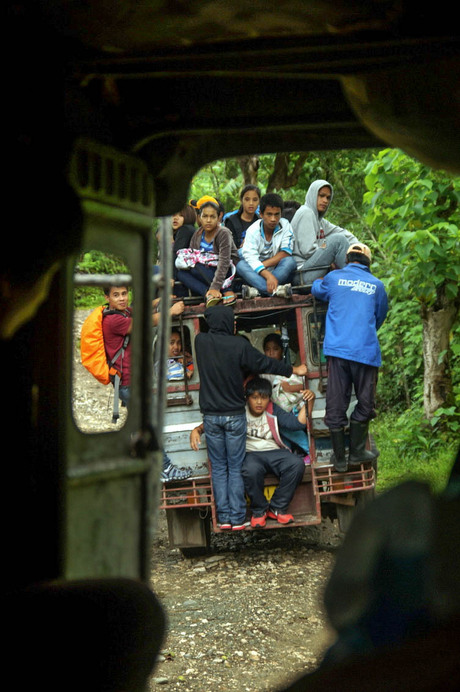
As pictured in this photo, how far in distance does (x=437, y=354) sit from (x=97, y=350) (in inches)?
175

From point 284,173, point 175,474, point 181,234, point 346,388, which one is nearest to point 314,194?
point 181,234

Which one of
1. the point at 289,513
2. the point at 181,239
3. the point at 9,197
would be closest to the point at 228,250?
the point at 181,239

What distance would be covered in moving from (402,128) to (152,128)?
2.76ft

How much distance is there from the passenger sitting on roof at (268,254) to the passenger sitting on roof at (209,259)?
0.15 m

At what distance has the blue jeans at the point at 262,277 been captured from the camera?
320 inches

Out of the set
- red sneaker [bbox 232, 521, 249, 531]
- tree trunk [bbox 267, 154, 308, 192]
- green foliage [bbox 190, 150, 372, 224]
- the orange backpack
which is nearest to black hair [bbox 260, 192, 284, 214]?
the orange backpack

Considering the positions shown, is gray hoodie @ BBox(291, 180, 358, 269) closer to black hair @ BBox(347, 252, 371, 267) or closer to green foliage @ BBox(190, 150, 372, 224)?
black hair @ BBox(347, 252, 371, 267)

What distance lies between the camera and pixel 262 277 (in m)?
8.15

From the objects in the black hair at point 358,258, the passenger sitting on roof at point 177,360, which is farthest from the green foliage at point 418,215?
the passenger sitting on roof at point 177,360

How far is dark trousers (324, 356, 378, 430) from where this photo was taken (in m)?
7.82

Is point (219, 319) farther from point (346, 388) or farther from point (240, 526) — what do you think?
point (240, 526)

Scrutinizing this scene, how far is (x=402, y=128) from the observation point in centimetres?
121

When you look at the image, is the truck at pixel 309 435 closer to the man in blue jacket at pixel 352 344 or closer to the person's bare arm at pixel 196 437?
the person's bare arm at pixel 196 437

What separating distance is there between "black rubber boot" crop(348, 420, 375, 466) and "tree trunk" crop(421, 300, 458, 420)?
7.80 ft
